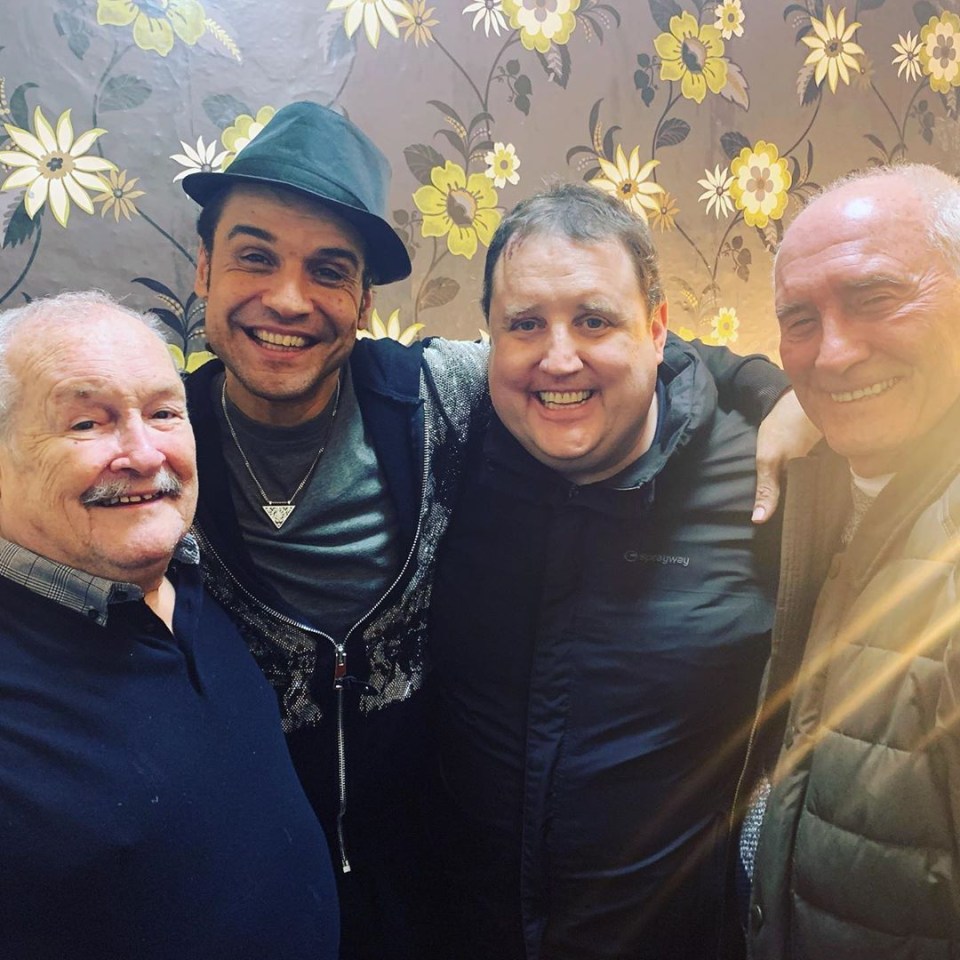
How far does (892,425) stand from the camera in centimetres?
102

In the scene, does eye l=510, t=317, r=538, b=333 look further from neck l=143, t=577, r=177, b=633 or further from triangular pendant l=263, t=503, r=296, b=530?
neck l=143, t=577, r=177, b=633

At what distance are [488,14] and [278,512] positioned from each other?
1357 mm

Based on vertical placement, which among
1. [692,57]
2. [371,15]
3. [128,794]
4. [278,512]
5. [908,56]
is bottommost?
[128,794]

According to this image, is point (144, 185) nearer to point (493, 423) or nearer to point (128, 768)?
point (493, 423)

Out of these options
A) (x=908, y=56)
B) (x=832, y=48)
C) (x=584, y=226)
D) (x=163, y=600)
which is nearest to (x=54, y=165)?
(x=163, y=600)

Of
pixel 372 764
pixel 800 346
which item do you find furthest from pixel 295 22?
pixel 372 764

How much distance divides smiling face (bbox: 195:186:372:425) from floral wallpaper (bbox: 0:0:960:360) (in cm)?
30

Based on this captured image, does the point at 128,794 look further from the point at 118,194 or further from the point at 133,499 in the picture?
the point at 118,194

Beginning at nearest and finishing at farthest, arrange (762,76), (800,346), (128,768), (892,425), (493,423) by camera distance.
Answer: (128,768) → (892,425) → (800,346) → (493,423) → (762,76)

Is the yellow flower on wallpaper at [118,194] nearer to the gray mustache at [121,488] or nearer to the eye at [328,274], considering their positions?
the eye at [328,274]

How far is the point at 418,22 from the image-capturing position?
167cm

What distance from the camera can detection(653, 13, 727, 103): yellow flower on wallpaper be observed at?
1.98m

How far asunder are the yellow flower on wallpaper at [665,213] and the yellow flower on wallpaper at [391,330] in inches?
31.7

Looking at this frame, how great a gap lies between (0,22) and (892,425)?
1.73 meters
